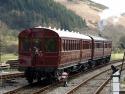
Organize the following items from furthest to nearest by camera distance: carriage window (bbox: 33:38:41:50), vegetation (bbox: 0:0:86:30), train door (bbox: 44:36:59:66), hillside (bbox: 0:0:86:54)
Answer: vegetation (bbox: 0:0:86:30)
hillside (bbox: 0:0:86:54)
carriage window (bbox: 33:38:41:50)
train door (bbox: 44:36:59:66)

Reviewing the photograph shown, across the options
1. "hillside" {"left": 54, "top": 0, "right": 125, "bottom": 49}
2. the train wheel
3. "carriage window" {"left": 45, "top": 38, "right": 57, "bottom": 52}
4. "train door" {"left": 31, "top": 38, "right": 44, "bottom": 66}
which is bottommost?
the train wheel

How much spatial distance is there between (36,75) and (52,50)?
1529mm

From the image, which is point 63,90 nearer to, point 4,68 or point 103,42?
point 4,68

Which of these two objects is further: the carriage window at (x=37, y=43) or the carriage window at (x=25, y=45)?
the carriage window at (x=25, y=45)

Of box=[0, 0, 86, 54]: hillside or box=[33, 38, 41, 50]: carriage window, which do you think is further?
box=[0, 0, 86, 54]: hillside

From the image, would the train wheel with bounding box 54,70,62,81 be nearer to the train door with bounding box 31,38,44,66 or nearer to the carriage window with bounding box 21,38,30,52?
the train door with bounding box 31,38,44,66

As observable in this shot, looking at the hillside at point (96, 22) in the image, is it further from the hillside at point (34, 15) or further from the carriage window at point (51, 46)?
the carriage window at point (51, 46)

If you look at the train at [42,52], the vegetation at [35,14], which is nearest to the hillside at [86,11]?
the vegetation at [35,14]

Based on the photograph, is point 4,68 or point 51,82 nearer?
point 51,82

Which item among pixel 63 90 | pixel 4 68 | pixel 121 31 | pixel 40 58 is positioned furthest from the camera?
pixel 121 31

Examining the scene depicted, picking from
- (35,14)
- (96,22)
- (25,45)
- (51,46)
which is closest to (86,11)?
(96,22)

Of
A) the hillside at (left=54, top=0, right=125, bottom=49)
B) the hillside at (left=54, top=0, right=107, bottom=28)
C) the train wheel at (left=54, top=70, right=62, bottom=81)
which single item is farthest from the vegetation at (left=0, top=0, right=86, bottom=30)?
the train wheel at (left=54, top=70, right=62, bottom=81)

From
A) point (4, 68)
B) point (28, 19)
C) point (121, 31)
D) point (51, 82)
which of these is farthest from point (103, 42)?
point (28, 19)

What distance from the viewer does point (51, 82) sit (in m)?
25.7
